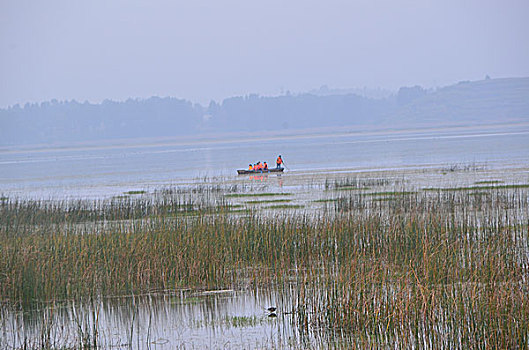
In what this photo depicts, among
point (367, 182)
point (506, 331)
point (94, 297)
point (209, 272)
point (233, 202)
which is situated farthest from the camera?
point (367, 182)

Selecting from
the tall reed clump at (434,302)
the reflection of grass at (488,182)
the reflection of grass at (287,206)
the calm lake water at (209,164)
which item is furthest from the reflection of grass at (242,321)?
the calm lake water at (209,164)

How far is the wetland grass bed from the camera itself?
699 cm

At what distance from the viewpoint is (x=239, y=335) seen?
7930 millimetres

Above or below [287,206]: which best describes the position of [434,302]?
above

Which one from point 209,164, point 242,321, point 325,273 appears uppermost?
point 325,273

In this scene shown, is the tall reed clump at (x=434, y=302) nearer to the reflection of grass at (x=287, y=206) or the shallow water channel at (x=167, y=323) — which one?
the shallow water channel at (x=167, y=323)

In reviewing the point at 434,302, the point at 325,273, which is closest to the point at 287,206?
the point at 325,273

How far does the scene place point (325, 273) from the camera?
361 inches

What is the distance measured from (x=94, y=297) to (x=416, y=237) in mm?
4784

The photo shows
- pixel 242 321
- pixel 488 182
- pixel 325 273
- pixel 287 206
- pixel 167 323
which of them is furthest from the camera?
pixel 488 182

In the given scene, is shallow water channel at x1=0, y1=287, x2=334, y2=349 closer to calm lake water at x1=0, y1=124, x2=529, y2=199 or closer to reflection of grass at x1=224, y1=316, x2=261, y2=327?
reflection of grass at x1=224, y1=316, x2=261, y2=327

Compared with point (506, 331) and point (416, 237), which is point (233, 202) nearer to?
point (416, 237)

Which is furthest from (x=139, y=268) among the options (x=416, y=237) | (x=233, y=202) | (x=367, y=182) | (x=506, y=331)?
(x=367, y=182)

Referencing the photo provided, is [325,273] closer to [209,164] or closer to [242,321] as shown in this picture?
[242,321]
